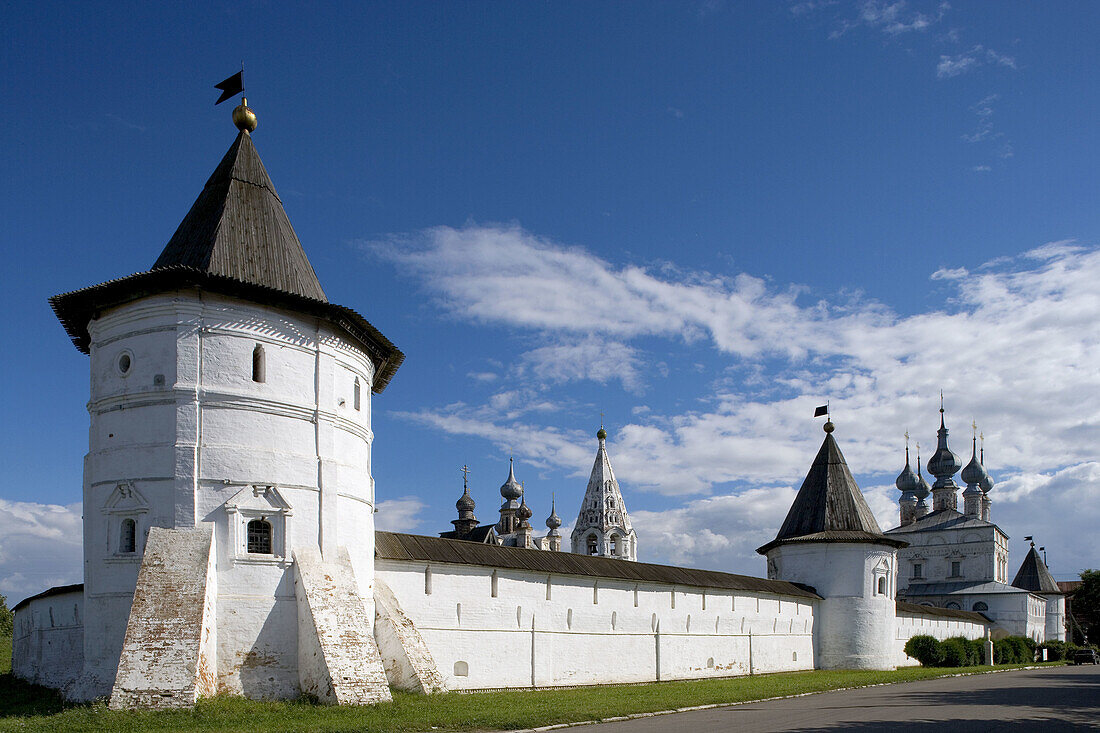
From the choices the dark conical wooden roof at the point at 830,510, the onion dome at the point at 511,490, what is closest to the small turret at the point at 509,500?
the onion dome at the point at 511,490

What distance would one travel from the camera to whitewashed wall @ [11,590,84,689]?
657 inches

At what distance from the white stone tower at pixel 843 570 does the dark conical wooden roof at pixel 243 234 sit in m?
21.5

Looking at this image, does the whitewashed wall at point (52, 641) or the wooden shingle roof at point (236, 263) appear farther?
the whitewashed wall at point (52, 641)

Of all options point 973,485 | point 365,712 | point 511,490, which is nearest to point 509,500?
point 511,490

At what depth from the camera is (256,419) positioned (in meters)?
15.7

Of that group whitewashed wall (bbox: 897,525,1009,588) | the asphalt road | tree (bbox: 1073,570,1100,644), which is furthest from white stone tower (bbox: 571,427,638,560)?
tree (bbox: 1073,570,1100,644)

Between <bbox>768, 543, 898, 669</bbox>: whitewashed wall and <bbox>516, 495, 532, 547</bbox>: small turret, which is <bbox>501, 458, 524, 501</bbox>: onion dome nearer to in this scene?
<bbox>516, 495, 532, 547</bbox>: small turret

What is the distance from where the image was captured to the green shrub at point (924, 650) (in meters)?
33.5

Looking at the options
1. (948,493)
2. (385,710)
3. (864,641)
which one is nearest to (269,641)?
(385,710)

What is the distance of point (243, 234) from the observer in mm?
16875

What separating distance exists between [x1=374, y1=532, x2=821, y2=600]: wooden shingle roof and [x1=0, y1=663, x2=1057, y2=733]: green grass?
289cm

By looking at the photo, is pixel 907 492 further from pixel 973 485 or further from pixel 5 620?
pixel 5 620

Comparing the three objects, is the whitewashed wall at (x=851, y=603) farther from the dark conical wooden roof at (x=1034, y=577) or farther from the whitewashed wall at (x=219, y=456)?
the dark conical wooden roof at (x=1034, y=577)

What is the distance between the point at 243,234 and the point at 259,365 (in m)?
2.58
